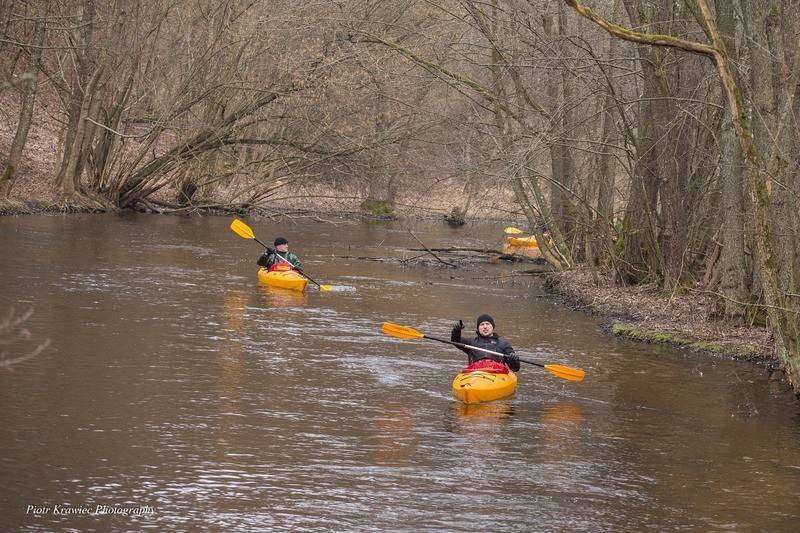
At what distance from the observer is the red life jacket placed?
1124 cm

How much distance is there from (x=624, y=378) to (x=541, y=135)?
5.46 metres

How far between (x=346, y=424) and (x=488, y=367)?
80.3 inches

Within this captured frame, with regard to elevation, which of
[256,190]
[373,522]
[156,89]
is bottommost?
[373,522]

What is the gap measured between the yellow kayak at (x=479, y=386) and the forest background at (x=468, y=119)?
8.30 ft

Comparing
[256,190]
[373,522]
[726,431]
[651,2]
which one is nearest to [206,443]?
[373,522]

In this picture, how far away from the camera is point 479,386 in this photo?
10844mm

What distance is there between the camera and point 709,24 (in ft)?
36.4

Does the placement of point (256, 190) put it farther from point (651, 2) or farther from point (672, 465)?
point (672, 465)

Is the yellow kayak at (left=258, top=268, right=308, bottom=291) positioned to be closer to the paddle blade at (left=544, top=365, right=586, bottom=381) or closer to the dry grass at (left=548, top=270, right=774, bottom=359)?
the dry grass at (left=548, top=270, right=774, bottom=359)

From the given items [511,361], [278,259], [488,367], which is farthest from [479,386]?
[278,259]

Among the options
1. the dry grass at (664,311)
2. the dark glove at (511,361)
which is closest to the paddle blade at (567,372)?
the dark glove at (511,361)

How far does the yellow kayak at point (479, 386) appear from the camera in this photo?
10.9 metres

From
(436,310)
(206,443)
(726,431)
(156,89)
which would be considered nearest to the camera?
(206,443)

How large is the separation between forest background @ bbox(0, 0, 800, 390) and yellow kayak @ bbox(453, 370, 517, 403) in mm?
2529
